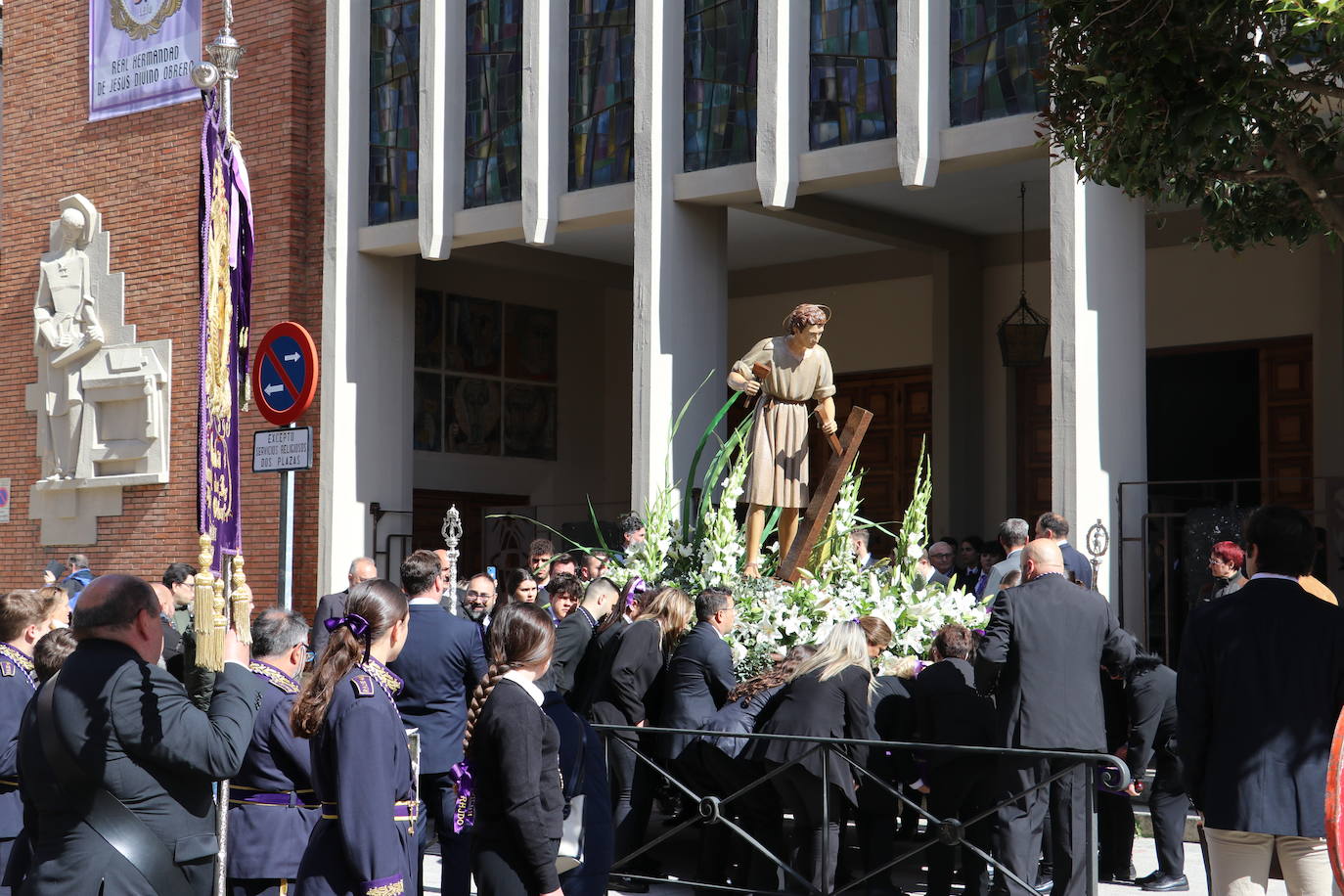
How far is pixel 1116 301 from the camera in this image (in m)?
13.5

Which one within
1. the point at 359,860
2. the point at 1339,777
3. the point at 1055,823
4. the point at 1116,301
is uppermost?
the point at 1116,301

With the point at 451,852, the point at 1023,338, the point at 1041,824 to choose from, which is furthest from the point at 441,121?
the point at 451,852

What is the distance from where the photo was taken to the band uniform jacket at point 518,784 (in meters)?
5.11

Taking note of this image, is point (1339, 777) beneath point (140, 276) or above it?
beneath

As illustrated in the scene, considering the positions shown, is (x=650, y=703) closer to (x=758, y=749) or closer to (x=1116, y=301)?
(x=758, y=749)

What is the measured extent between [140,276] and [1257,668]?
16.2 metres

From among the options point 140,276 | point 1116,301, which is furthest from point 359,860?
point 140,276

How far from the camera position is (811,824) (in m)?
8.50

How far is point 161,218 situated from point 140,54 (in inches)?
82.2

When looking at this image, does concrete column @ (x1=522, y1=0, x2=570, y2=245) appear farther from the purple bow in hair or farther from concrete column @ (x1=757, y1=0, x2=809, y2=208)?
the purple bow in hair

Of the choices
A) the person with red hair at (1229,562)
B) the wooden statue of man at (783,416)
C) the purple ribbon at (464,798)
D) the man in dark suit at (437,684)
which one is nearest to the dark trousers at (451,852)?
the man in dark suit at (437,684)

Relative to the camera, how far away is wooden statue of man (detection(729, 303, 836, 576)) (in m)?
11.4

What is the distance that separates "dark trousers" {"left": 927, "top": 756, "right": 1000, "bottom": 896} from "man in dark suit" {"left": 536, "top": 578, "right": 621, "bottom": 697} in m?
2.32

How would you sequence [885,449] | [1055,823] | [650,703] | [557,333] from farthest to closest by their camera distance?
[557,333] → [885,449] → [650,703] → [1055,823]
